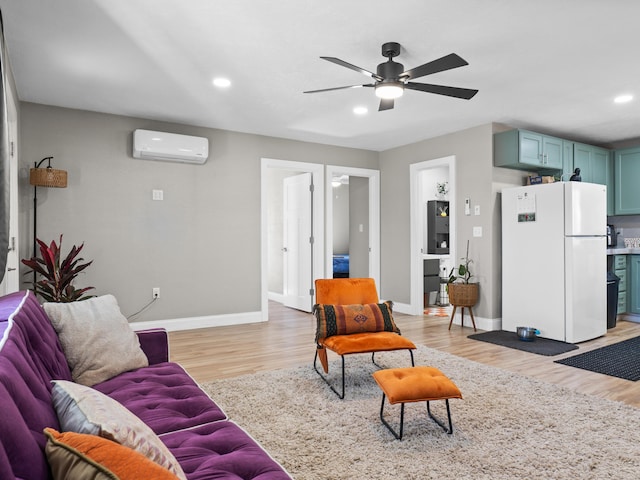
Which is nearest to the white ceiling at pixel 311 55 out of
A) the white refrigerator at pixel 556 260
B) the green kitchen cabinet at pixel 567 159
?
the green kitchen cabinet at pixel 567 159

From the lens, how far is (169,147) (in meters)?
4.80

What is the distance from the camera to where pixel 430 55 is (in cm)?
322

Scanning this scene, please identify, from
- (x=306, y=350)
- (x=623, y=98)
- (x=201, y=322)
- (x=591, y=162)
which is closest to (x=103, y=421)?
(x=306, y=350)

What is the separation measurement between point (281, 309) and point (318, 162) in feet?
7.87

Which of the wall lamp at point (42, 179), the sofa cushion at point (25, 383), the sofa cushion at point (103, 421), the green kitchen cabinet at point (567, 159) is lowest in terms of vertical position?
the sofa cushion at point (103, 421)

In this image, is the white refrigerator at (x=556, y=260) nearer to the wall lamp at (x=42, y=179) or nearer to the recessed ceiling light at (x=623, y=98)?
the recessed ceiling light at (x=623, y=98)

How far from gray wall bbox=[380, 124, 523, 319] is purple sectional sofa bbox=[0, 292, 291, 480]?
13.3 ft

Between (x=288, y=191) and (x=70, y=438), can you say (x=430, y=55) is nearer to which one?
(x=70, y=438)

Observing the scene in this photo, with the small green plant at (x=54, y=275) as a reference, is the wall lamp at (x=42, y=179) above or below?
above

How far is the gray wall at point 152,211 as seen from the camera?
4.47 meters

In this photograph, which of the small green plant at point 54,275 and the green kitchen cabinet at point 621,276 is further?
the green kitchen cabinet at point 621,276

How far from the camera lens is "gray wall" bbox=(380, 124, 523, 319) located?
512 centimetres

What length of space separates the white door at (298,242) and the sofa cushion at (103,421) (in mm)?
5145

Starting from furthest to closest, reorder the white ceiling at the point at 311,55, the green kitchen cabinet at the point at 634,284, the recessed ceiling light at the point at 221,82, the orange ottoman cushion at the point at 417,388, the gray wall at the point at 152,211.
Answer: the green kitchen cabinet at the point at 634,284
the gray wall at the point at 152,211
the recessed ceiling light at the point at 221,82
the white ceiling at the point at 311,55
the orange ottoman cushion at the point at 417,388
